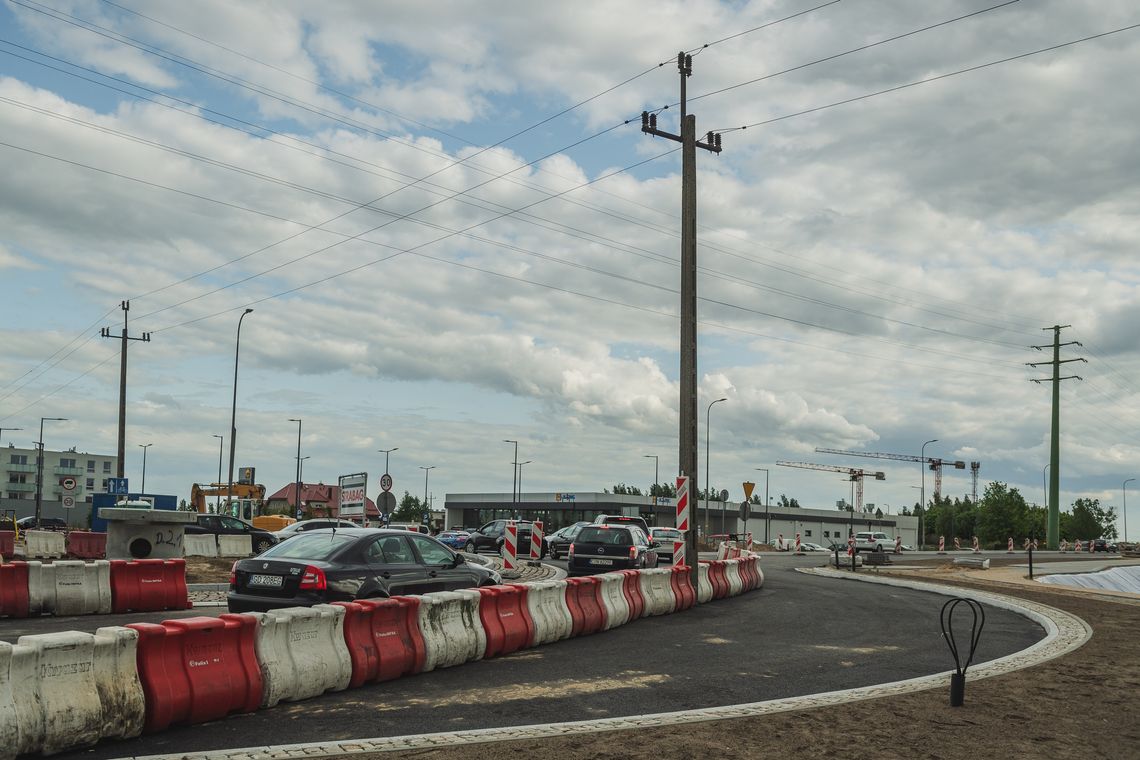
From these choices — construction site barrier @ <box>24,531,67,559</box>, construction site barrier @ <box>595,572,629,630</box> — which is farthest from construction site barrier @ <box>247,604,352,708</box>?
construction site barrier @ <box>24,531,67,559</box>

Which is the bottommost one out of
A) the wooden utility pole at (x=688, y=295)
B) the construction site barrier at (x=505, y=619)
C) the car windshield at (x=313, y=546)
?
the construction site barrier at (x=505, y=619)

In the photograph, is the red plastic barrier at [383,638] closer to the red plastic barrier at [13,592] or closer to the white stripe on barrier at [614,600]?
the white stripe on barrier at [614,600]

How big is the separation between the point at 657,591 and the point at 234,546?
19.5 metres

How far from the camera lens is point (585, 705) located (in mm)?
9180

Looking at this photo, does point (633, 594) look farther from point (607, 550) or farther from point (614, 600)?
point (607, 550)

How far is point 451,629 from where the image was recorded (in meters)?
11.4

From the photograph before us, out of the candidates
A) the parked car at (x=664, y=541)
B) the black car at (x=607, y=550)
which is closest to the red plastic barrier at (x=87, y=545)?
the black car at (x=607, y=550)

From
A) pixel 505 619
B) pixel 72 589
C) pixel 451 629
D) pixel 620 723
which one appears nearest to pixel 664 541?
pixel 72 589

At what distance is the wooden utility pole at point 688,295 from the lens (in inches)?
824

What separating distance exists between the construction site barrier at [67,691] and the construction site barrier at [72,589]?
8930 mm

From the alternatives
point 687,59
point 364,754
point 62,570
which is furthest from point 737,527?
point 364,754

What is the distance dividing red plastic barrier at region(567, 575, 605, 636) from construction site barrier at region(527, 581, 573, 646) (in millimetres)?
184

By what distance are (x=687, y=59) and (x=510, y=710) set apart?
1820cm

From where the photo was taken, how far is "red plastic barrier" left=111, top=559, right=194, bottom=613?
54.0 ft
